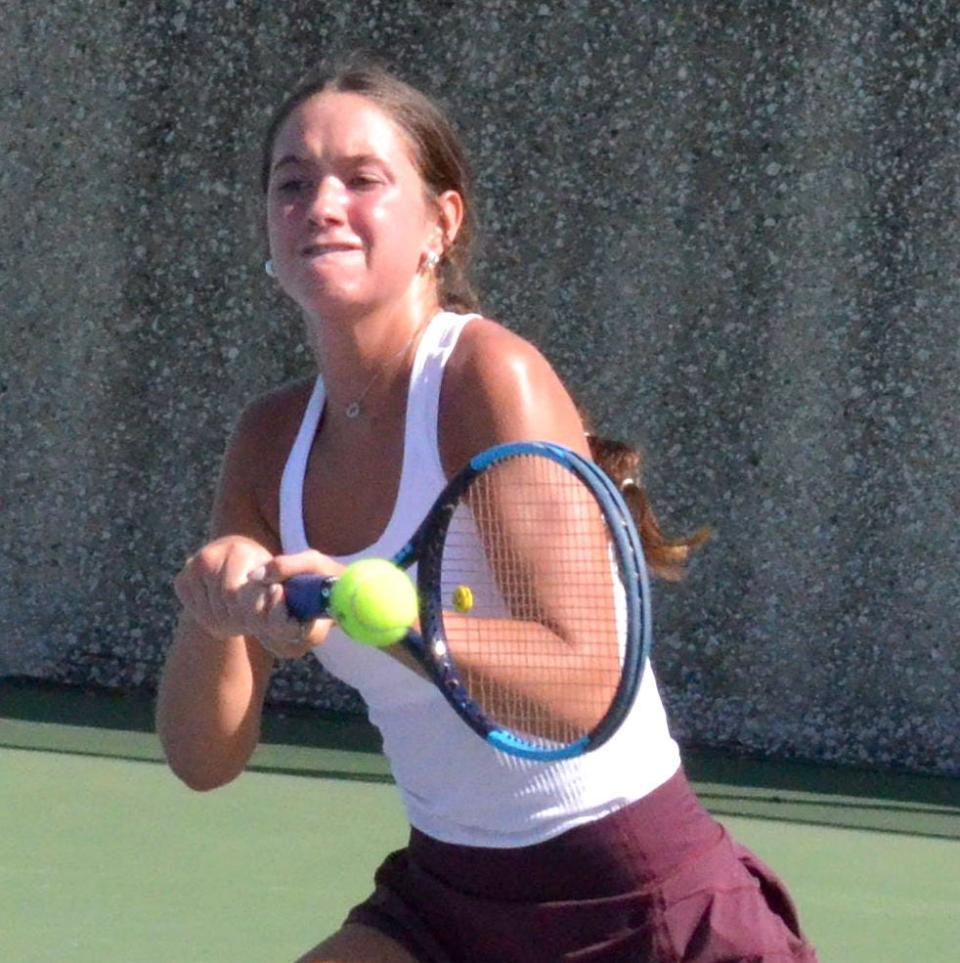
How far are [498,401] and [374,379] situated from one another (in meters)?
0.24

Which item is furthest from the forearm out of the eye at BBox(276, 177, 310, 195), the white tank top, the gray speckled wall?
the gray speckled wall

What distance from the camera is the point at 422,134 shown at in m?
2.17

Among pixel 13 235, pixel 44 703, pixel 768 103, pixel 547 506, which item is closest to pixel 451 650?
pixel 547 506

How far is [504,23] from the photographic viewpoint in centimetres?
475

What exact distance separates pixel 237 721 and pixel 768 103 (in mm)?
2804

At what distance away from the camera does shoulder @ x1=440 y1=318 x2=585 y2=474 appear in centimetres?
191

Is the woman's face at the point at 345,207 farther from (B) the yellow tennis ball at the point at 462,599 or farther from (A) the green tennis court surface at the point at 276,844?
(A) the green tennis court surface at the point at 276,844

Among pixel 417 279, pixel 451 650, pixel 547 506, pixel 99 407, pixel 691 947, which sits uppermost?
pixel 417 279

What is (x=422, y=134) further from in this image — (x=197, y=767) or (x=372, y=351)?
(x=197, y=767)

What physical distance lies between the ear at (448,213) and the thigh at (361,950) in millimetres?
784

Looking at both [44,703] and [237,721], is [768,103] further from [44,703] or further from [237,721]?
[237,721]

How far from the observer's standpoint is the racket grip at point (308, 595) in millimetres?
1697

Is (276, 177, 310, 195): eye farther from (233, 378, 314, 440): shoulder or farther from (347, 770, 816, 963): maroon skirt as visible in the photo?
(347, 770, 816, 963): maroon skirt

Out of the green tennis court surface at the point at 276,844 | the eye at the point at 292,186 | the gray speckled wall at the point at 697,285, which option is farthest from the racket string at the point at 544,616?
the gray speckled wall at the point at 697,285
